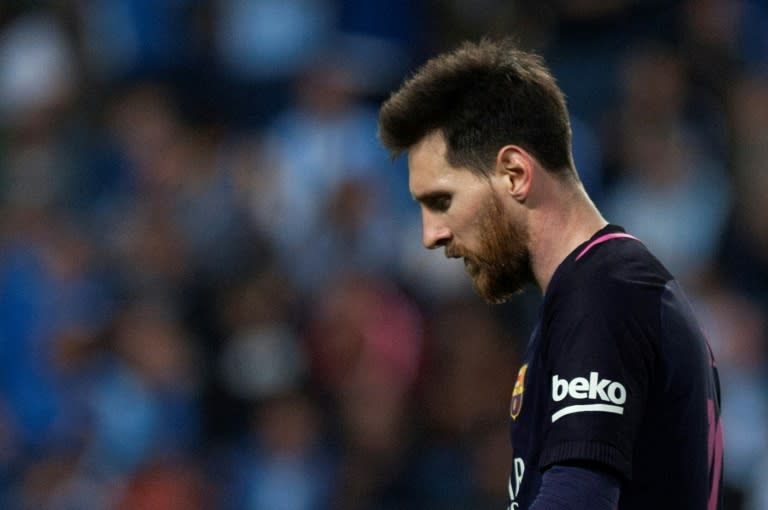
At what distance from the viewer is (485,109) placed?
9.24 feet

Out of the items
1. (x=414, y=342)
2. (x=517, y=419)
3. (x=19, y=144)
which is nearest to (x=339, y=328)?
(x=414, y=342)

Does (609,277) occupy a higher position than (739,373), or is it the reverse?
(739,373)

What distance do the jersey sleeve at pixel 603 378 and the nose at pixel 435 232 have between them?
14.7 inches

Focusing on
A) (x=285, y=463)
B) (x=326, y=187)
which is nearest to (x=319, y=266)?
(x=326, y=187)

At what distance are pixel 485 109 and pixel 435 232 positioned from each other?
27 cm

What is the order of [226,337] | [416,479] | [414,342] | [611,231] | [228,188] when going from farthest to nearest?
[228,188]
[226,337]
[414,342]
[416,479]
[611,231]

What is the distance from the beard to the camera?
2.83m

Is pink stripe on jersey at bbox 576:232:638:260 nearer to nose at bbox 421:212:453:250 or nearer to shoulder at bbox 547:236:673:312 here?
shoulder at bbox 547:236:673:312

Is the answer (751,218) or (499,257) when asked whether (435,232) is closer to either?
(499,257)

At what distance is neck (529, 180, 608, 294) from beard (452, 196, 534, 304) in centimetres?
3

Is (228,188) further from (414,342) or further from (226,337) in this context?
(414,342)

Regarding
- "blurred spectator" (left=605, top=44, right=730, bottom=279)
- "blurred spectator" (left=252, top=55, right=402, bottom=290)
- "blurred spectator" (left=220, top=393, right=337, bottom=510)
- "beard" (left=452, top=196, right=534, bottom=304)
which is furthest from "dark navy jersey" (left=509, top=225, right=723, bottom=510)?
"blurred spectator" (left=252, top=55, right=402, bottom=290)

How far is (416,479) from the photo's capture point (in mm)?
6508

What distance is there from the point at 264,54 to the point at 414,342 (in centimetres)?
294
